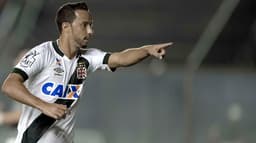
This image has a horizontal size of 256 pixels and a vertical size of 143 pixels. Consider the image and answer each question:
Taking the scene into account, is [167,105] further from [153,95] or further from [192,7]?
[192,7]

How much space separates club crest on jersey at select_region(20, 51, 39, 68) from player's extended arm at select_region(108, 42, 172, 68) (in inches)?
26.9

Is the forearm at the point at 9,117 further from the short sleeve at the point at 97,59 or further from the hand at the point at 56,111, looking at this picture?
the hand at the point at 56,111

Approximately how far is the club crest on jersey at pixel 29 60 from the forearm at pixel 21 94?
0.68ft

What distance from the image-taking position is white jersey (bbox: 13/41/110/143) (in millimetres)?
6336

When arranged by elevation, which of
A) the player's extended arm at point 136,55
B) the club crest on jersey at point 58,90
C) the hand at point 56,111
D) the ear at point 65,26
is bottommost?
the hand at point 56,111

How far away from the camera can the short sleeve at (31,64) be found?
6117mm

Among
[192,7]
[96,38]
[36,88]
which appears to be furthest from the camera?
[192,7]

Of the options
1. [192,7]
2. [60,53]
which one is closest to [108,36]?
[192,7]

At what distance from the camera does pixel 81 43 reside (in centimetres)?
638

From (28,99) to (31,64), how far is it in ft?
1.35

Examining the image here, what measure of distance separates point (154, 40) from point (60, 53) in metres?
6.04

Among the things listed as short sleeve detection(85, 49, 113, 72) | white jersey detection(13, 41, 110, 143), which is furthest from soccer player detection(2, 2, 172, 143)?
short sleeve detection(85, 49, 113, 72)

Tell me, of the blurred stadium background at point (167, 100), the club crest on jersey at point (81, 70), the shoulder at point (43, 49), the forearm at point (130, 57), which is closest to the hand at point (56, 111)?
the shoulder at point (43, 49)

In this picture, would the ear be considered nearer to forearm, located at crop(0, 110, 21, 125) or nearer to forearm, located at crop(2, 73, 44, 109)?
forearm, located at crop(2, 73, 44, 109)
